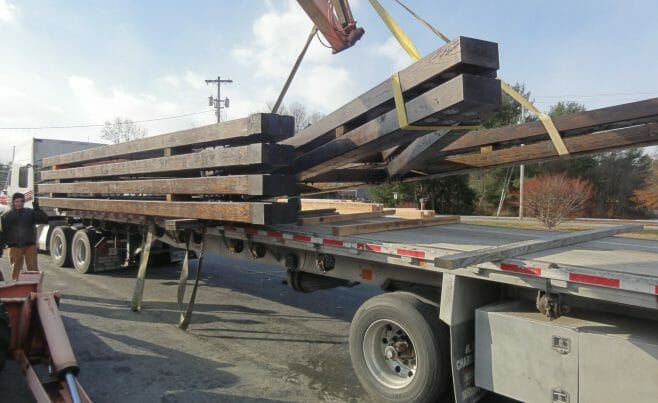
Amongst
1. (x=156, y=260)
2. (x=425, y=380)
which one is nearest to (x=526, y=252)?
(x=425, y=380)

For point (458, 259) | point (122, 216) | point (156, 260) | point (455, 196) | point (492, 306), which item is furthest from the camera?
point (455, 196)

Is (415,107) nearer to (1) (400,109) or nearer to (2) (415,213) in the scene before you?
(1) (400,109)

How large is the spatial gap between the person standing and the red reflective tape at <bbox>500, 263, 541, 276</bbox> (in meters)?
7.41

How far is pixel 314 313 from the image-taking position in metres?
6.79

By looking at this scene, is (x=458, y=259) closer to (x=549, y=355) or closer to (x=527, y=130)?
(x=549, y=355)

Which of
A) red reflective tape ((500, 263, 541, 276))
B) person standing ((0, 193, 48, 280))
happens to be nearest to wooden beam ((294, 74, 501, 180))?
red reflective tape ((500, 263, 541, 276))

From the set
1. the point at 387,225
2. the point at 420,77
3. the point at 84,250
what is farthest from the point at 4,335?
the point at 84,250

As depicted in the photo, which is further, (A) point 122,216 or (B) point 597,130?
(A) point 122,216

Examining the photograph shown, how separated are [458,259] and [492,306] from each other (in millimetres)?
826

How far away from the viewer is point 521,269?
9.98ft

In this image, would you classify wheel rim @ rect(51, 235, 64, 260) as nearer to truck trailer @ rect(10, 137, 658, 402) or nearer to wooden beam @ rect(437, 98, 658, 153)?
truck trailer @ rect(10, 137, 658, 402)

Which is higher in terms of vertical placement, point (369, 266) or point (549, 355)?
point (369, 266)

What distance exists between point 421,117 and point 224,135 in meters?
2.21

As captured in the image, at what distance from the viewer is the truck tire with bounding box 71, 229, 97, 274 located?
9203mm
